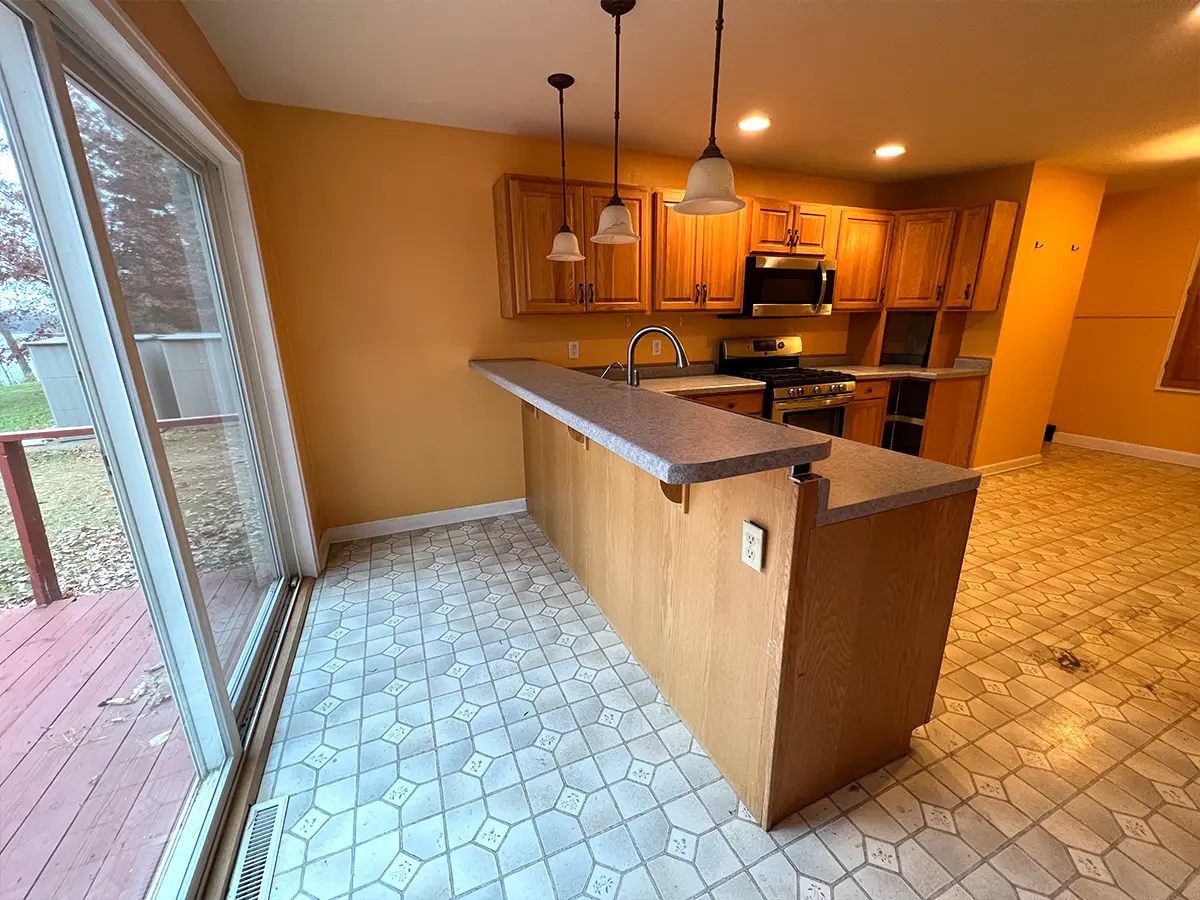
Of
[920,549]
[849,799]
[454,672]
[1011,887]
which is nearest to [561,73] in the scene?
[920,549]

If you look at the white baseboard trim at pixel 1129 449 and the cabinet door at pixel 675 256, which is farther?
the white baseboard trim at pixel 1129 449

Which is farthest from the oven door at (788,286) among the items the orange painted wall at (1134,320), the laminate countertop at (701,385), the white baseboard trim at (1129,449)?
the white baseboard trim at (1129,449)

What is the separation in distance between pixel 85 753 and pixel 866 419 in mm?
4493

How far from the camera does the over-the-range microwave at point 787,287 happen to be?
3.48 meters

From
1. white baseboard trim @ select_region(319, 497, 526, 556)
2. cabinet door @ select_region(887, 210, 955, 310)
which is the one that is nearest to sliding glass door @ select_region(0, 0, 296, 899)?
white baseboard trim @ select_region(319, 497, 526, 556)

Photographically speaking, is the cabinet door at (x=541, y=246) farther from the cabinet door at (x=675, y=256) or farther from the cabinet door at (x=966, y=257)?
the cabinet door at (x=966, y=257)

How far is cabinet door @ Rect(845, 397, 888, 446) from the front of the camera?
12.6 ft

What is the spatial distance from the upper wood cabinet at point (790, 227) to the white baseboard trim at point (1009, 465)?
8.28 feet

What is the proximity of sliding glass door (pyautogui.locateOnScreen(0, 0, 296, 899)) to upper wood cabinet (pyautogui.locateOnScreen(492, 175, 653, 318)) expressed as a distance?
140 centimetres

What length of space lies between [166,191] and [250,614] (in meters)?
1.69

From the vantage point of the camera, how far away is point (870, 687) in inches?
55.6

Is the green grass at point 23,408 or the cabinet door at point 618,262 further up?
the cabinet door at point 618,262

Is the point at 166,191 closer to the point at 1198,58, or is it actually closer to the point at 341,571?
the point at 341,571

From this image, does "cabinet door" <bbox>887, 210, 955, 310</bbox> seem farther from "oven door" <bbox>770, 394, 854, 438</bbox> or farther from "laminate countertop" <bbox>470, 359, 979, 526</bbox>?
"laminate countertop" <bbox>470, 359, 979, 526</bbox>
